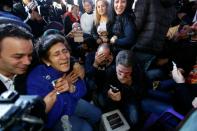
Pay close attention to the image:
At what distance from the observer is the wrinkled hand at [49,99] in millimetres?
1787

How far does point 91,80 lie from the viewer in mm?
2830

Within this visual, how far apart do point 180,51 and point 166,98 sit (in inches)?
42.5

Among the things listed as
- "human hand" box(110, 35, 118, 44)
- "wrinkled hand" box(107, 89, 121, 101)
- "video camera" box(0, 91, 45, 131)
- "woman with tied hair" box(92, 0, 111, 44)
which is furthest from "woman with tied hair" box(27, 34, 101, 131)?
"woman with tied hair" box(92, 0, 111, 44)

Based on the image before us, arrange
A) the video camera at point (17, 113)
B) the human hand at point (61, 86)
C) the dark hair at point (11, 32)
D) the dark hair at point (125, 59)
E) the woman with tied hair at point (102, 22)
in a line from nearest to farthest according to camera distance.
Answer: the video camera at point (17, 113)
the dark hair at point (11, 32)
the human hand at point (61, 86)
the dark hair at point (125, 59)
the woman with tied hair at point (102, 22)

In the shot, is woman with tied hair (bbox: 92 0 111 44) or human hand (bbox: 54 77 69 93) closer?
human hand (bbox: 54 77 69 93)

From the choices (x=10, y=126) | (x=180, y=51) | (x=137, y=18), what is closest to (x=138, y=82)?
(x=137, y=18)

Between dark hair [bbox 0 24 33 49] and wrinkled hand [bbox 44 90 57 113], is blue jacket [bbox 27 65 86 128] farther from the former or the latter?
dark hair [bbox 0 24 33 49]

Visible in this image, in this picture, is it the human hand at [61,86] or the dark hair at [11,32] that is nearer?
the dark hair at [11,32]

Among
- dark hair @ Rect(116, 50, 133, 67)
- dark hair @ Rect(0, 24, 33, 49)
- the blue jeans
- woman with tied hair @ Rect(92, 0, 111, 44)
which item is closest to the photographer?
dark hair @ Rect(0, 24, 33, 49)

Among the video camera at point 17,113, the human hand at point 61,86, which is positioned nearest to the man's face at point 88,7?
the human hand at point 61,86

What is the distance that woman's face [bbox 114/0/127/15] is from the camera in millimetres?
3030

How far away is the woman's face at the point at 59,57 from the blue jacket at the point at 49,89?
48mm

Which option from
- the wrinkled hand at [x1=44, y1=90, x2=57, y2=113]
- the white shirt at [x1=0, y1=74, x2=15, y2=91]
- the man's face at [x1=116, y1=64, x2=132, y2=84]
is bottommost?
the man's face at [x1=116, y1=64, x2=132, y2=84]

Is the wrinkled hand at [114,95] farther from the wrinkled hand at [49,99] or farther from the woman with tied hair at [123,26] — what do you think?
the wrinkled hand at [49,99]
